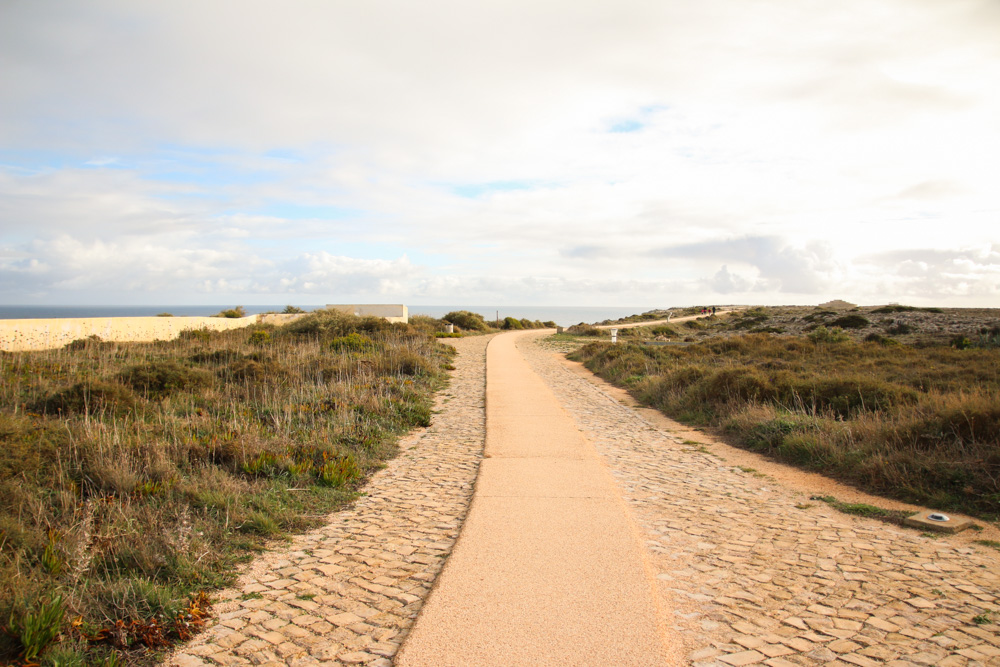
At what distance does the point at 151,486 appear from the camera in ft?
19.5

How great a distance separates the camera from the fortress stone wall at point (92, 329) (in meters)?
19.8

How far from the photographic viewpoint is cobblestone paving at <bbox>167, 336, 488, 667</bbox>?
3.52m

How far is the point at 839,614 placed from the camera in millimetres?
4023

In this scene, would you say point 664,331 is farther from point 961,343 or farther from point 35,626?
point 35,626

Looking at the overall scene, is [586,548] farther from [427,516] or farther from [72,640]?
[72,640]

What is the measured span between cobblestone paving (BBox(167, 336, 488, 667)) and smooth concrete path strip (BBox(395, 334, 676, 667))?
24 cm

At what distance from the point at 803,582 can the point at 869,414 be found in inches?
250

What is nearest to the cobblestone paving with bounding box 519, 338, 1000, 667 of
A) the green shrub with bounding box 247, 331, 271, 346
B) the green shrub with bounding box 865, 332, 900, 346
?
the green shrub with bounding box 247, 331, 271, 346

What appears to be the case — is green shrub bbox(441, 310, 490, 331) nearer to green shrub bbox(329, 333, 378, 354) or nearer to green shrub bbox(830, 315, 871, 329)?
green shrub bbox(329, 333, 378, 354)

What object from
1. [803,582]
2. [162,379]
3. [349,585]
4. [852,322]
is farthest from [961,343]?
[162,379]

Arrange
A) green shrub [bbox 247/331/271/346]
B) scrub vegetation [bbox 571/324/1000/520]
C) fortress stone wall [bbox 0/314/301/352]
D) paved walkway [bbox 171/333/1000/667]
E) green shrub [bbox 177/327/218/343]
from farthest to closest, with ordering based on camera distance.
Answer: green shrub [bbox 177/327/218/343] < green shrub [bbox 247/331/271/346] < fortress stone wall [bbox 0/314/301/352] < scrub vegetation [bbox 571/324/1000/520] < paved walkway [bbox 171/333/1000/667]

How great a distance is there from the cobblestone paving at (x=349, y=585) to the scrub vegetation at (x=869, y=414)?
214 inches

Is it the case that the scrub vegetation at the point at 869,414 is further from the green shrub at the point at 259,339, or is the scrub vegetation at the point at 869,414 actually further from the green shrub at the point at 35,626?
the green shrub at the point at 259,339

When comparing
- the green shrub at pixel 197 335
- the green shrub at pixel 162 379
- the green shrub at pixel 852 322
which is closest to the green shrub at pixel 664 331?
the green shrub at pixel 852 322
